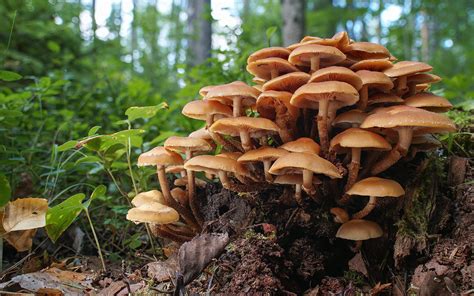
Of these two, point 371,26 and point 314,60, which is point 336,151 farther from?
point 371,26

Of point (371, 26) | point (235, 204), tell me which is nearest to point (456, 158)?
point (235, 204)

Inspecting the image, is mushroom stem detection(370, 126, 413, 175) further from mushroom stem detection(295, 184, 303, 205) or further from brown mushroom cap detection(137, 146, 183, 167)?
brown mushroom cap detection(137, 146, 183, 167)

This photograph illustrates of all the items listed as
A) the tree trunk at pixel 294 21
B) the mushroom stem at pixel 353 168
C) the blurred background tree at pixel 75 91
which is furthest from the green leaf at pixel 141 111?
the tree trunk at pixel 294 21

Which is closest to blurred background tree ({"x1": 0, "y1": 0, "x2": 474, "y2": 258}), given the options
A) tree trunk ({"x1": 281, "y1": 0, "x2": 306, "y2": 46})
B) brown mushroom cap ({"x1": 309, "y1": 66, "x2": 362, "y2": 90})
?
tree trunk ({"x1": 281, "y1": 0, "x2": 306, "y2": 46})

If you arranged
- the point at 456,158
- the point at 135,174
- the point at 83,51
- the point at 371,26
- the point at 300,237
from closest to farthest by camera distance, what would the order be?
the point at 300,237
the point at 456,158
the point at 135,174
the point at 83,51
the point at 371,26

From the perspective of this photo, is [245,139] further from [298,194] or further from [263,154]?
[298,194]

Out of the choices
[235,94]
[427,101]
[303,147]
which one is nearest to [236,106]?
[235,94]

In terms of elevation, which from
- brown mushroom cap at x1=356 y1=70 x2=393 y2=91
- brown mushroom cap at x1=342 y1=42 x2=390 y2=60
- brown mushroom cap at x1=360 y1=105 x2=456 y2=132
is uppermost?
brown mushroom cap at x1=342 y1=42 x2=390 y2=60
